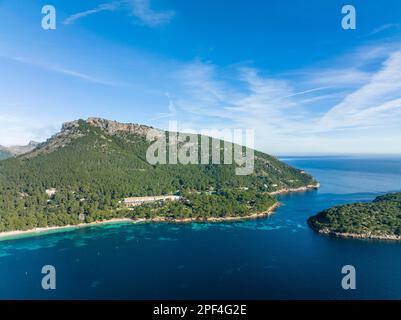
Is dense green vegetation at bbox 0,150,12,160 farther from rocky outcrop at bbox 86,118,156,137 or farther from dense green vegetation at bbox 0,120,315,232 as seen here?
rocky outcrop at bbox 86,118,156,137

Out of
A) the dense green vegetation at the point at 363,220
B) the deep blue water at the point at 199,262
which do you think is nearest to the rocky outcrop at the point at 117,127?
the deep blue water at the point at 199,262

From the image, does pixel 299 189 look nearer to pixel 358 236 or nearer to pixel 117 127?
pixel 358 236

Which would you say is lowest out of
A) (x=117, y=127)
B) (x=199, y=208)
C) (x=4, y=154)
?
(x=199, y=208)

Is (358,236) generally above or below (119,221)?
below

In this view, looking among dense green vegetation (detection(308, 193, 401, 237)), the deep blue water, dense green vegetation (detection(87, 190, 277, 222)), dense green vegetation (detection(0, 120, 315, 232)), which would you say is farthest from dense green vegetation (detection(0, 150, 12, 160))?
dense green vegetation (detection(308, 193, 401, 237))

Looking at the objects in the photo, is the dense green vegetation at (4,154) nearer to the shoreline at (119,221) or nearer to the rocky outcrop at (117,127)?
the rocky outcrop at (117,127)

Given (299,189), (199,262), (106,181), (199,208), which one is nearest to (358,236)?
(199,262)
